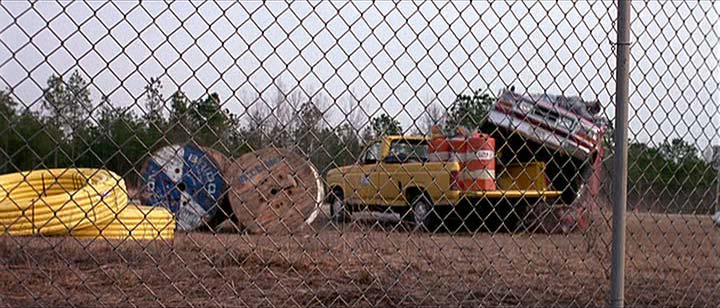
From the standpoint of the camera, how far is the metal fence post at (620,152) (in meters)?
2.97

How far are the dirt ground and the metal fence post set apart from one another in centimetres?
94

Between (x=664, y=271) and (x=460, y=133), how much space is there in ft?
10.4

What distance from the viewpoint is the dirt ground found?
4.53 m

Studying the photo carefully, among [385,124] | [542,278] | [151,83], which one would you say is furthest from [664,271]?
[151,83]

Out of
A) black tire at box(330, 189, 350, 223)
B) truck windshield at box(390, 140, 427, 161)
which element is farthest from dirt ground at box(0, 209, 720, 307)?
truck windshield at box(390, 140, 427, 161)

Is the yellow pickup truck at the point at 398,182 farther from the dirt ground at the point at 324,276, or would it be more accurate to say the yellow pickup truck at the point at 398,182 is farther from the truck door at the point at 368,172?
the dirt ground at the point at 324,276

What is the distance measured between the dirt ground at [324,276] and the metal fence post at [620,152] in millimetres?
936

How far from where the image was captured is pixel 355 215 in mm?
5504

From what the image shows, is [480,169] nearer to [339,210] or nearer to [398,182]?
[398,182]

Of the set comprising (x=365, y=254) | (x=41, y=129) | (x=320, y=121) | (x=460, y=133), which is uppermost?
(x=41, y=129)

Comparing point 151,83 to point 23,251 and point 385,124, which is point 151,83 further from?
point 23,251

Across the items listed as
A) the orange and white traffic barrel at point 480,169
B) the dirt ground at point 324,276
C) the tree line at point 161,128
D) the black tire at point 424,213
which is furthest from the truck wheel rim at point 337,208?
the tree line at point 161,128

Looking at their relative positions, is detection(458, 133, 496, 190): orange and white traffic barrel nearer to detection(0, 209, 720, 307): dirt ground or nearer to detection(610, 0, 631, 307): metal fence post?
detection(0, 209, 720, 307): dirt ground

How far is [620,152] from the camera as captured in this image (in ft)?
9.74
